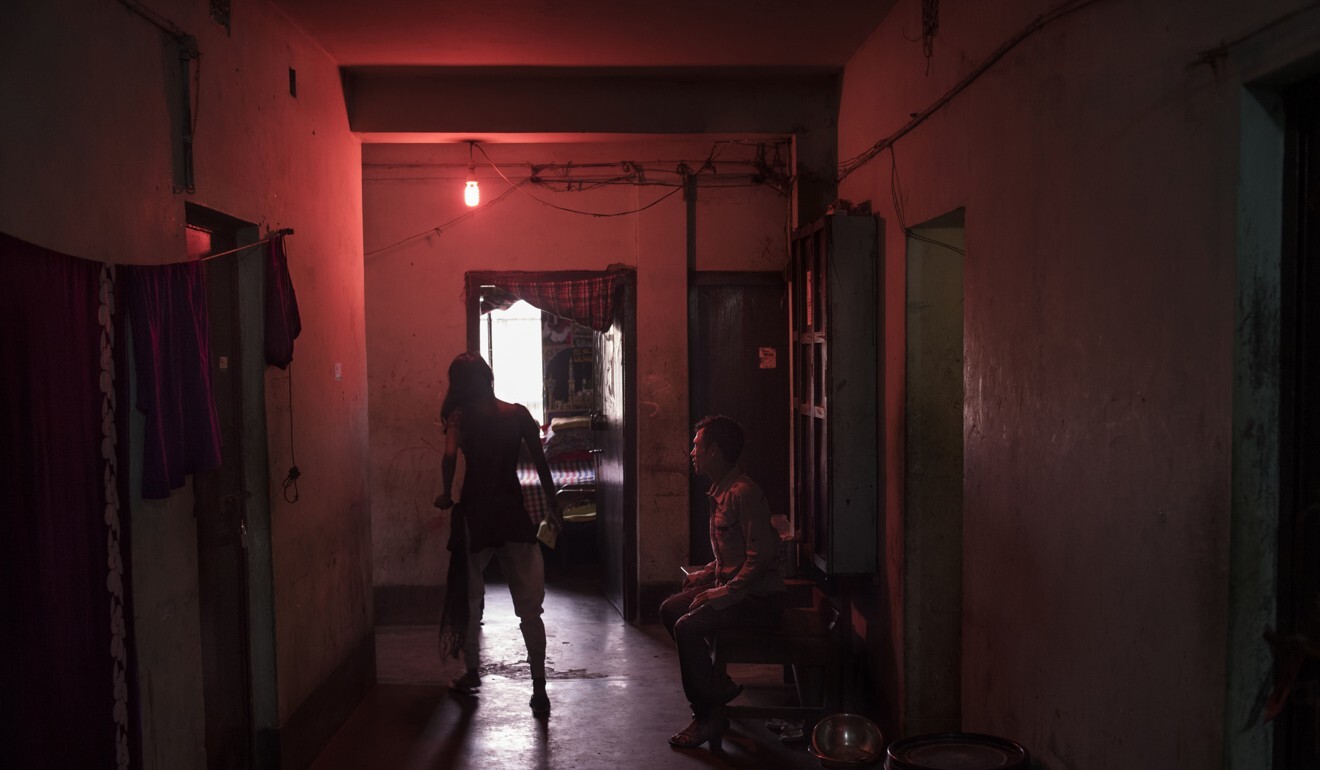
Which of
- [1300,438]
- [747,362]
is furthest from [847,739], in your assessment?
[747,362]

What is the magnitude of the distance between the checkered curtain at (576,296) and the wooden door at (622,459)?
116 mm

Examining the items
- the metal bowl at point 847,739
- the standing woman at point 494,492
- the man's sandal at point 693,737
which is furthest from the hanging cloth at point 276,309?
the metal bowl at point 847,739

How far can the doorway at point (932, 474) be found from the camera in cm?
499

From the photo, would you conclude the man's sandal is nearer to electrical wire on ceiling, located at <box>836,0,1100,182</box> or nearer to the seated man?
the seated man

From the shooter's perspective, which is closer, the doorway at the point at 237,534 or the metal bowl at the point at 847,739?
the metal bowl at the point at 847,739

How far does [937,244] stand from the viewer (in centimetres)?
497

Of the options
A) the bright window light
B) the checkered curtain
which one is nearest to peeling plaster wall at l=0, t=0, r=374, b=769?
the checkered curtain

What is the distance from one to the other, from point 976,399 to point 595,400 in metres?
5.30

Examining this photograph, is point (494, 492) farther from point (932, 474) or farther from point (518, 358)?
point (518, 358)

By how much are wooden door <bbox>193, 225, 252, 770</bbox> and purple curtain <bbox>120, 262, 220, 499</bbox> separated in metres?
0.91

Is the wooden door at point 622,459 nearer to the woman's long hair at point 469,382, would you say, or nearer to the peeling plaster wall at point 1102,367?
the woman's long hair at point 469,382

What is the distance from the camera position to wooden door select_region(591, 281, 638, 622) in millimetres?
8016

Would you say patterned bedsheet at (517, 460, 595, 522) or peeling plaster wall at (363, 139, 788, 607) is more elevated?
peeling plaster wall at (363, 139, 788, 607)

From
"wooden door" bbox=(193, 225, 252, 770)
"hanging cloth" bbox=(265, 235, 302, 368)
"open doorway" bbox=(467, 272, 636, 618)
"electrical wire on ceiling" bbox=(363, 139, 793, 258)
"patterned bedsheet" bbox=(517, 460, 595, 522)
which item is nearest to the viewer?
"wooden door" bbox=(193, 225, 252, 770)
